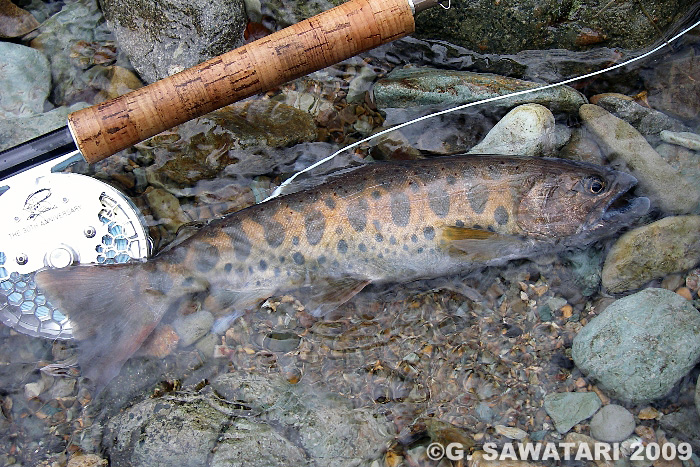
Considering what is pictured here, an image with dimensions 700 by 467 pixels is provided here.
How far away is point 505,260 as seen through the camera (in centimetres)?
368

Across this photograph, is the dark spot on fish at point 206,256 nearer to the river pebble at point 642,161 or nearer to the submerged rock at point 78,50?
the submerged rock at point 78,50

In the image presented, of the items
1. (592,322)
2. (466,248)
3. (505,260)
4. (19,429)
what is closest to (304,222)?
(466,248)

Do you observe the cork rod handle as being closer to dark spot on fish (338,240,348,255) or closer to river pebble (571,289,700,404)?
dark spot on fish (338,240,348,255)

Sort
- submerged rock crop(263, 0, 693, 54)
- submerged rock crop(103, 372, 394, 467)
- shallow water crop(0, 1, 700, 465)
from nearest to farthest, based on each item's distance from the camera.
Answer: submerged rock crop(103, 372, 394, 467) → shallow water crop(0, 1, 700, 465) → submerged rock crop(263, 0, 693, 54)

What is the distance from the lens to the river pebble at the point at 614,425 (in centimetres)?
330

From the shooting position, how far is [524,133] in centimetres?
380

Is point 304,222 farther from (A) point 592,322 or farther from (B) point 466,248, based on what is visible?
(A) point 592,322

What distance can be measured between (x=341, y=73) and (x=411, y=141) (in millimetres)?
816

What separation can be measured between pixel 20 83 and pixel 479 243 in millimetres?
3608

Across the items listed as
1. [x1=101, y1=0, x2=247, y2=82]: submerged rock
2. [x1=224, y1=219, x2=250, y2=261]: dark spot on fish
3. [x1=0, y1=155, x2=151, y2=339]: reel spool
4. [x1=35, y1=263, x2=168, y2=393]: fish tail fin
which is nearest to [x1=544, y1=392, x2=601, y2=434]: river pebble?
[x1=224, y1=219, x2=250, y2=261]: dark spot on fish

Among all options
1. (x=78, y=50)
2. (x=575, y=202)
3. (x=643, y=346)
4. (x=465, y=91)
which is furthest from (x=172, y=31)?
(x=643, y=346)

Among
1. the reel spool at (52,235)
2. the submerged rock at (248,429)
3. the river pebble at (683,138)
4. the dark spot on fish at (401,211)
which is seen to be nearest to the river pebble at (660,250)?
the river pebble at (683,138)

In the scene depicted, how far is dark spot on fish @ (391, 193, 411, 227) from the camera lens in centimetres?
351

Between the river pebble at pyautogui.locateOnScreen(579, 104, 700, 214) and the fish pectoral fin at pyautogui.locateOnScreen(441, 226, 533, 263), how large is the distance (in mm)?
914
